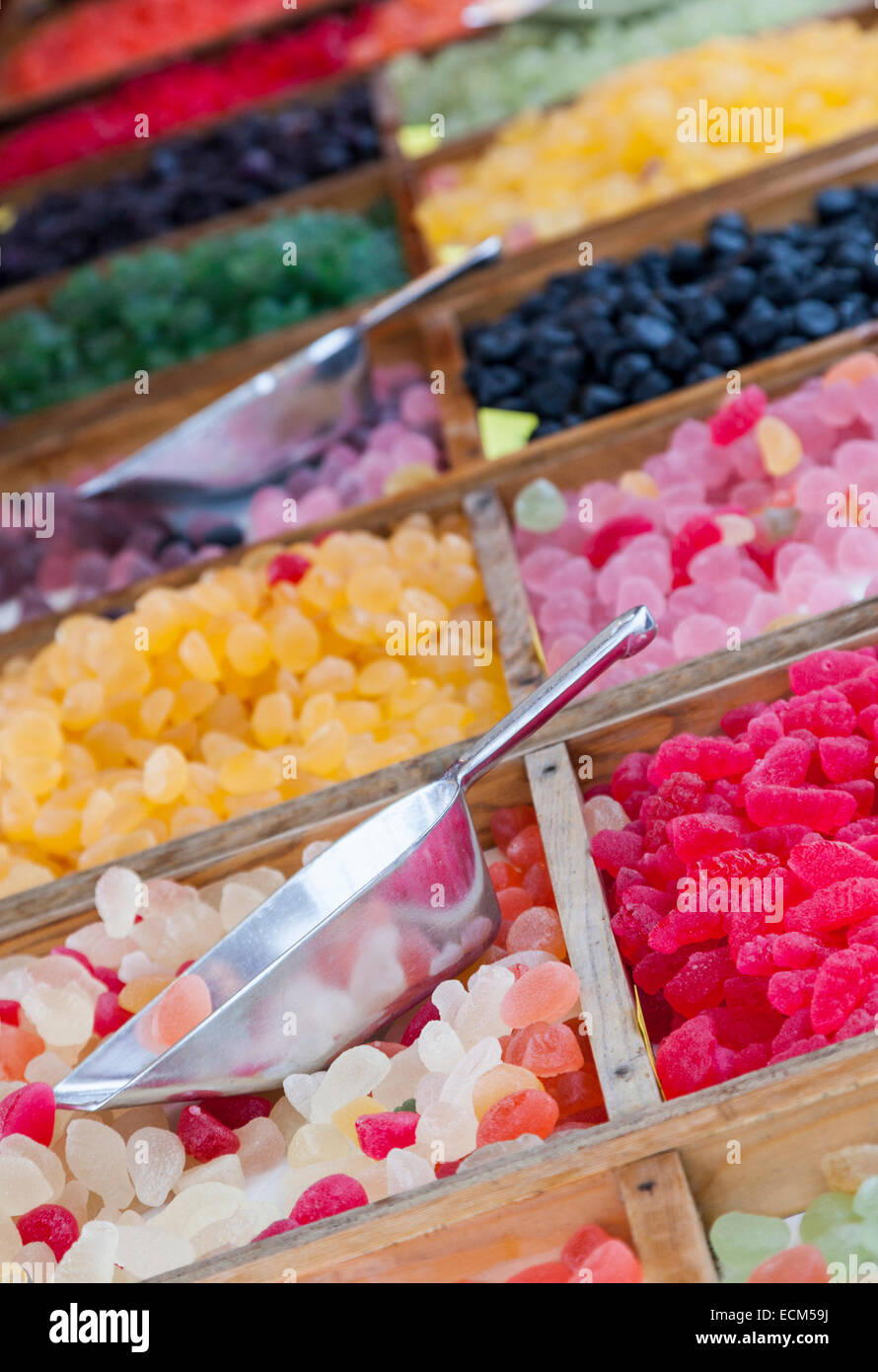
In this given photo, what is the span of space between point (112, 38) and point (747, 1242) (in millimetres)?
4462

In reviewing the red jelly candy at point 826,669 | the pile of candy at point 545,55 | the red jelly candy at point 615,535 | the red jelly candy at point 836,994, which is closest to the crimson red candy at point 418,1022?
the red jelly candy at point 836,994

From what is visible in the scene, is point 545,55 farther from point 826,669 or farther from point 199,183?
point 826,669

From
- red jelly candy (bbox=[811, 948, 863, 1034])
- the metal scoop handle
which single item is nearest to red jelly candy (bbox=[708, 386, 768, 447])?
the metal scoop handle

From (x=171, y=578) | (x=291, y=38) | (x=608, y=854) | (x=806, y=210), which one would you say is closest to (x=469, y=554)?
(x=171, y=578)

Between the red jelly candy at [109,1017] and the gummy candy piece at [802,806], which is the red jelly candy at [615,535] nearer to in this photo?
the gummy candy piece at [802,806]

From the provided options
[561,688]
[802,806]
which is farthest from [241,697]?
[802,806]

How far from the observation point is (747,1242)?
2.97 feet

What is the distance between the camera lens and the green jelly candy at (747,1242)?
2.96 ft

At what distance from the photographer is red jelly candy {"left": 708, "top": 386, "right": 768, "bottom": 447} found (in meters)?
1.67

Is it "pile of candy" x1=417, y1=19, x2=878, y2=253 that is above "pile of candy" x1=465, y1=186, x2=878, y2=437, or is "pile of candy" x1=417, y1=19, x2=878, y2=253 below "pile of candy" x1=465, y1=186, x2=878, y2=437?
above

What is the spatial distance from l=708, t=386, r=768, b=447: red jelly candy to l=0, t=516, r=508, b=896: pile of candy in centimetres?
36

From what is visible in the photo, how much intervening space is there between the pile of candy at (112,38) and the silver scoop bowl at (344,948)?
338cm

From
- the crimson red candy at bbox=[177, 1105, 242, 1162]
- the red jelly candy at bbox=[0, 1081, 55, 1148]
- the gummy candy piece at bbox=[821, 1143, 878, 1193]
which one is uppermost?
the red jelly candy at bbox=[0, 1081, 55, 1148]

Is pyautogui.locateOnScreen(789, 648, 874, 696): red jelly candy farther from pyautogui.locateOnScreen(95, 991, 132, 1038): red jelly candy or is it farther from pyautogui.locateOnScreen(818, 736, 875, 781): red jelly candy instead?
pyautogui.locateOnScreen(95, 991, 132, 1038): red jelly candy
